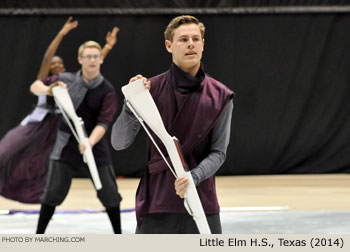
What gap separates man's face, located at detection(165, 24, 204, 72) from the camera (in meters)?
2.67

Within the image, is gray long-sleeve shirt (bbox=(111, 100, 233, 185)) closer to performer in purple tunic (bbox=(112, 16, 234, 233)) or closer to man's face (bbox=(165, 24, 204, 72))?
performer in purple tunic (bbox=(112, 16, 234, 233))

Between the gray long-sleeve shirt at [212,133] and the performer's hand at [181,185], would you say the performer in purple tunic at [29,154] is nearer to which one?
the gray long-sleeve shirt at [212,133]

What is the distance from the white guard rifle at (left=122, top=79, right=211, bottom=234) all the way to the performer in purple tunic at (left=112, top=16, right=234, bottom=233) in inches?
3.1

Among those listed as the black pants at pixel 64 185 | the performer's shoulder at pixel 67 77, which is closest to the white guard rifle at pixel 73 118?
the black pants at pixel 64 185

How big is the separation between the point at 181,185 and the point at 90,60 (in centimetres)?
277

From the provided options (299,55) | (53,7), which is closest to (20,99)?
(53,7)

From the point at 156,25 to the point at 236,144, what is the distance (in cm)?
192

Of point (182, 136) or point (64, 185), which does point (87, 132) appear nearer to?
point (64, 185)

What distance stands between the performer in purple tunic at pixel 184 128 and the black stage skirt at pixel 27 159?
11.2ft

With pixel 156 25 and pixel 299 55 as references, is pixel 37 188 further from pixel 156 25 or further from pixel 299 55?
pixel 299 55

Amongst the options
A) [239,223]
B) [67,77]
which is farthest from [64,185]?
[239,223]

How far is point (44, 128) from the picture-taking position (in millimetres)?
6035

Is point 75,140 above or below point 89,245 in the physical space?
below

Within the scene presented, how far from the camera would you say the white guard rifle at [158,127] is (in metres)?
2.54
